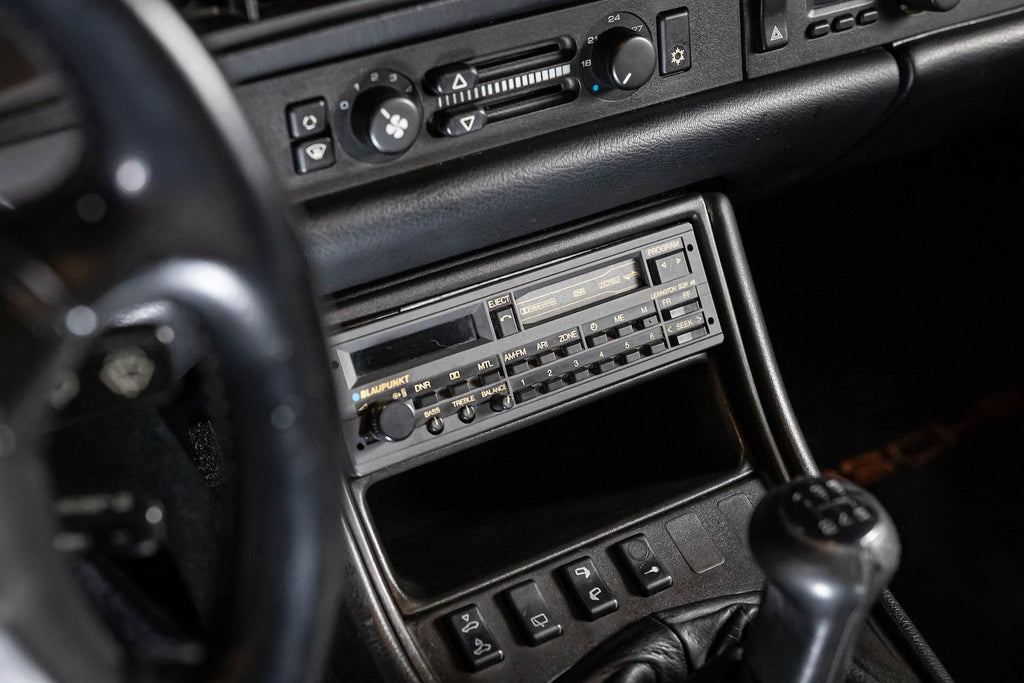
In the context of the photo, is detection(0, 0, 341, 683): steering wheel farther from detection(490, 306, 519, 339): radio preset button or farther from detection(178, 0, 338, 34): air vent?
detection(490, 306, 519, 339): radio preset button

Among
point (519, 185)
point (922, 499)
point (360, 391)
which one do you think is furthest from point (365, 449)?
point (922, 499)

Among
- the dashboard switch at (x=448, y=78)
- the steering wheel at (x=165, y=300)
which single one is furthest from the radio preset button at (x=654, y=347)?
the steering wheel at (x=165, y=300)

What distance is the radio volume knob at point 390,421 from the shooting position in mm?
958

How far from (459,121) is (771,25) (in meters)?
0.33

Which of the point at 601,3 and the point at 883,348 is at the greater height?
the point at 601,3

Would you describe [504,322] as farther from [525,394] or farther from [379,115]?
[379,115]

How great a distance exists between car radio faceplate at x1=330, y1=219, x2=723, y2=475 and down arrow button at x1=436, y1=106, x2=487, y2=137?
18 centimetres

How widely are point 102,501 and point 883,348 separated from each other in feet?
4.25

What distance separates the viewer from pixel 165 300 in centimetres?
49

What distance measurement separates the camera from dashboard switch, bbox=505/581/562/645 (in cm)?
100

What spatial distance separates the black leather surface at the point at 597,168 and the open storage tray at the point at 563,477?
0.22 metres

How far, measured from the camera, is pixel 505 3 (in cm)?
86

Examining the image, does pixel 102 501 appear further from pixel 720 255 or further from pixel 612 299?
pixel 720 255

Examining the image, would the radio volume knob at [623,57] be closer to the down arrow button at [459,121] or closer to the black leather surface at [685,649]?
the down arrow button at [459,121]
